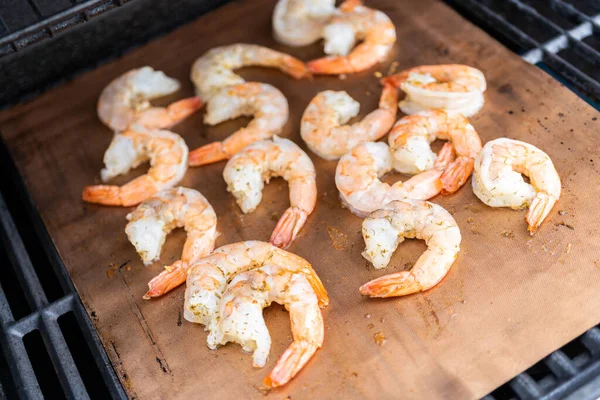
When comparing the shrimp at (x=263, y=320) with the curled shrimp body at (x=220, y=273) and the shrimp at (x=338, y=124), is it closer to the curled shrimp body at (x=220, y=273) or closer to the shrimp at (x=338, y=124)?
the curled shrimp body at (x=220, y=273)

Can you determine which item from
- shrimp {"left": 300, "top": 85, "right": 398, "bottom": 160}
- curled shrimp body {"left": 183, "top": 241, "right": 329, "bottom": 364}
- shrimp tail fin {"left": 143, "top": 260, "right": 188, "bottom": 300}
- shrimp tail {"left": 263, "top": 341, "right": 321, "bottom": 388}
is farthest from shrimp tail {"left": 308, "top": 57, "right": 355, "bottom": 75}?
shrimp tail {"left": 263, "top": 341, "right": 321, "bottom": 388}

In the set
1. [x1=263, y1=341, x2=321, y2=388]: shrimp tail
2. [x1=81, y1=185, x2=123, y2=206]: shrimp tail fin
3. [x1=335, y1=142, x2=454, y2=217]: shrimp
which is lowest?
[x1=263, y1=341, x2=321, y2=388]: shrimp tail

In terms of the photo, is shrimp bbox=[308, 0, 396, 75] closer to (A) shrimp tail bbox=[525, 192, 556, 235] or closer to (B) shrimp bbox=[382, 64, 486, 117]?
(B) shrimp bbox=[382, 64, 486, 117]

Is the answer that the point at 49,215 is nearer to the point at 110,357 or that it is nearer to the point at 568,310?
the point at 110,357

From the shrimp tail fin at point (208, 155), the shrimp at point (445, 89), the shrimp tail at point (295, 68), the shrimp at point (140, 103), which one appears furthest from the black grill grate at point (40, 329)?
the shrimp at point (445, 89)

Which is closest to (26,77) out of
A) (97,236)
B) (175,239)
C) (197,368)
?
(97,236)

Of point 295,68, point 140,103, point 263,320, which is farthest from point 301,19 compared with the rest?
point 263,320
